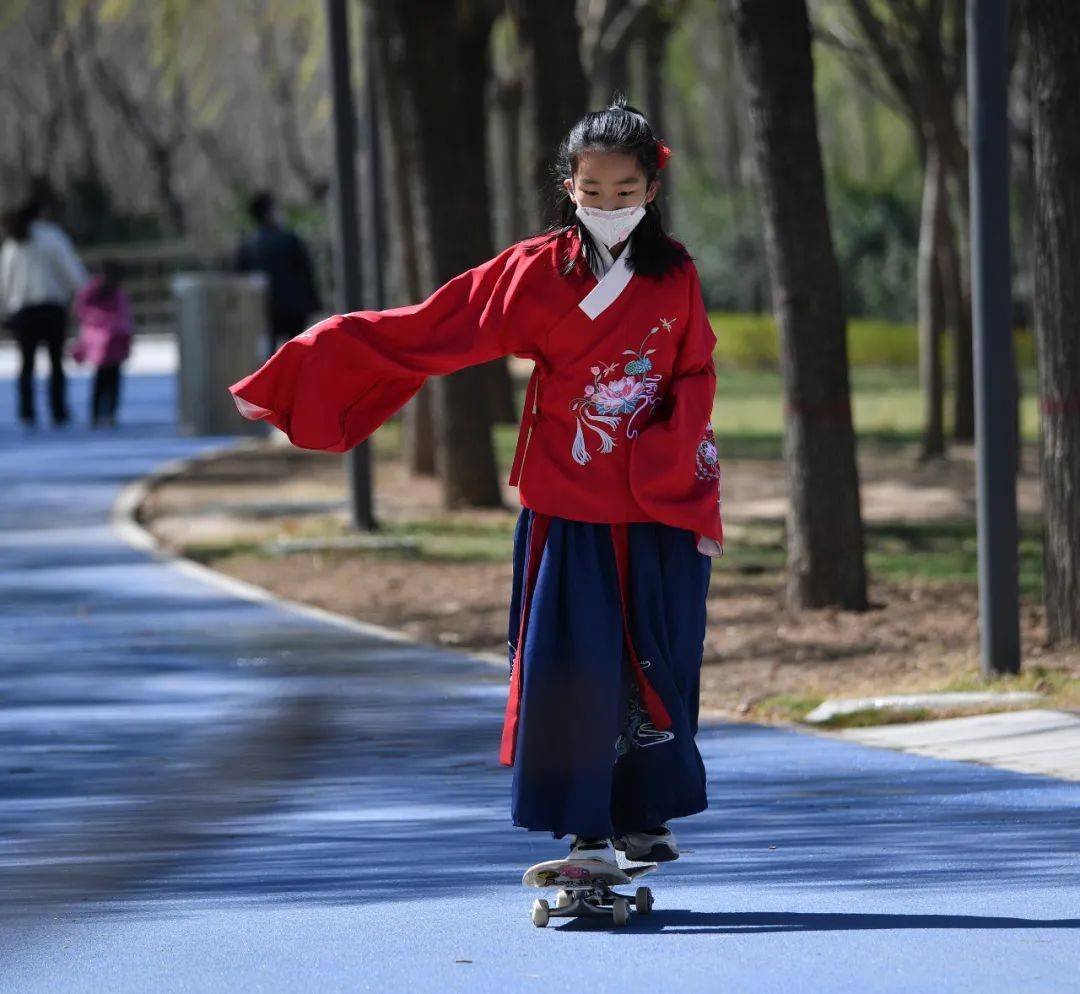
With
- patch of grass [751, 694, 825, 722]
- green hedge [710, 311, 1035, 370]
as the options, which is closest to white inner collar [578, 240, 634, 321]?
patch of grass [751, 694, 825, 722]

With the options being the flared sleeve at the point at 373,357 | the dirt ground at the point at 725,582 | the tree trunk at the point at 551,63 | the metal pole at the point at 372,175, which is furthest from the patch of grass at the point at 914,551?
the flared sleeve at the point at 373,357

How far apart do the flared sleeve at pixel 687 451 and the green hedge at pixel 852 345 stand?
27.1 m

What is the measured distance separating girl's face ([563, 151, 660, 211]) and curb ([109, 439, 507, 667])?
15.5 feet

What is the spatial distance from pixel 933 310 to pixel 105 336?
7.88m

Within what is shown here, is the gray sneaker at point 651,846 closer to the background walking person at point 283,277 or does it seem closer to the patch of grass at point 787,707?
Answer: the patch of grass at point 787,707

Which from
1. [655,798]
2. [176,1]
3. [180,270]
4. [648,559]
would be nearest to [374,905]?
[655,798]

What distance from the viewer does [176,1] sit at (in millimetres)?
24281

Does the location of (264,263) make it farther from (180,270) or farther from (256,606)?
(180,270)

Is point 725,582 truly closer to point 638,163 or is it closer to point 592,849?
point 592,849

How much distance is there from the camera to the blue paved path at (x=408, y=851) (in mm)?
5098

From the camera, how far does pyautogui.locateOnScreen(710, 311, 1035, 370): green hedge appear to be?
32719 millimetres

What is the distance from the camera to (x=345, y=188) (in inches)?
550

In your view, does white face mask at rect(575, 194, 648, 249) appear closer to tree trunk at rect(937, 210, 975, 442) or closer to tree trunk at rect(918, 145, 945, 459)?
tree trunk at rect(918, 145, 945, 459)

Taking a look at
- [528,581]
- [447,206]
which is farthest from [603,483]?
[447,206]
